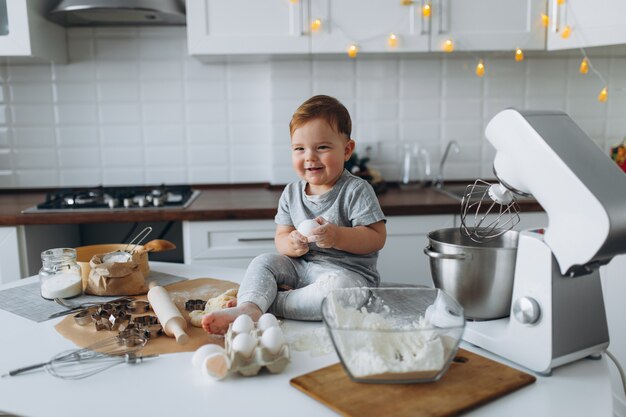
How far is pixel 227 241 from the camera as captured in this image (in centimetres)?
234

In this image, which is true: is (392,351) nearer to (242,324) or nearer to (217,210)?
(242,324)

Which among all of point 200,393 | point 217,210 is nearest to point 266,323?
point 200,393

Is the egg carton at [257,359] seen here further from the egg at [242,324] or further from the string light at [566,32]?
the string light at [566,32]

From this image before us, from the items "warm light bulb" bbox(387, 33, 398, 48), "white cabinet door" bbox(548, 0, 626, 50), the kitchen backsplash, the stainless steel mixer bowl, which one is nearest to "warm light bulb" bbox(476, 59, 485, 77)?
the kitchen backsplash

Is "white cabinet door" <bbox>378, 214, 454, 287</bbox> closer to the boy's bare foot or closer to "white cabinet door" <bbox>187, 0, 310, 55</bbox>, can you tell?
"white cabinet door" <bbox>187, 0, 310, 55</bbox>

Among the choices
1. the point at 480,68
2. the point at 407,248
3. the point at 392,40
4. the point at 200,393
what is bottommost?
the point at 407,248

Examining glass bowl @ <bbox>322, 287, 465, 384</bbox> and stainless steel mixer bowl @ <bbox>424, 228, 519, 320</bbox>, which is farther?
stainless steel mixer bowl @ <bbox>424, 228, 519, 320</bbox>

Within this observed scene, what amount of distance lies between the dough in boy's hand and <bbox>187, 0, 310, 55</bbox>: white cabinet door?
1.39 m

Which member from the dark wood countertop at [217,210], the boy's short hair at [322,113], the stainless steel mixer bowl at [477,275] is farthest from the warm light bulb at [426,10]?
the stainless steel mixer bowl at [477,275]

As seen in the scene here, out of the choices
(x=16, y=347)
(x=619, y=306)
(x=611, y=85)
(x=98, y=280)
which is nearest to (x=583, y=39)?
(x=611, y=85)

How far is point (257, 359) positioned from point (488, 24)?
1.99 m

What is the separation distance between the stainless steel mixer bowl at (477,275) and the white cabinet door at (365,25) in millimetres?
1502

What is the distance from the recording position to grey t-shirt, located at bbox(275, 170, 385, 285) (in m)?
1.36

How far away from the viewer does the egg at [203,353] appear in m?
0.94
